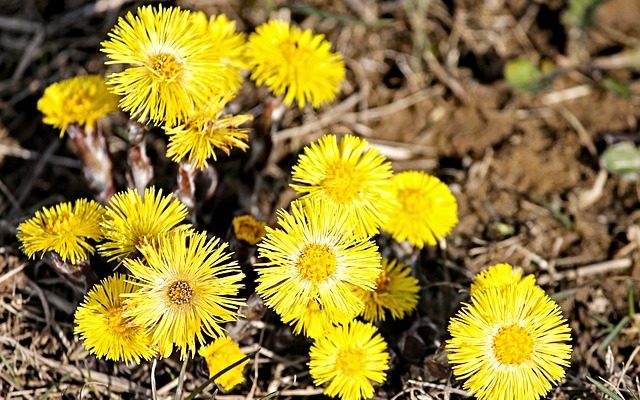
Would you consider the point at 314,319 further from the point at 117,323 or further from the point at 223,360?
the point at 117,323

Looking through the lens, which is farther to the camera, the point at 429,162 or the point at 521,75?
the point at 521,75

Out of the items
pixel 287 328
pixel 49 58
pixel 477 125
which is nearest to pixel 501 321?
pixel 287 328

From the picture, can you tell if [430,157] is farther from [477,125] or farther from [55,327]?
[55,327]

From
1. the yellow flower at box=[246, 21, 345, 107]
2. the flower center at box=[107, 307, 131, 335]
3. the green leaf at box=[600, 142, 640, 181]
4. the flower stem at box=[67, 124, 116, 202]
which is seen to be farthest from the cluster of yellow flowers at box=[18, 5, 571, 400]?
the green leaf at box=[600, 142, 640, 181]

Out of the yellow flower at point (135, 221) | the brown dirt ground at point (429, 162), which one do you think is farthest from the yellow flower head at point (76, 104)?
the yellow flower at point (135, 221)

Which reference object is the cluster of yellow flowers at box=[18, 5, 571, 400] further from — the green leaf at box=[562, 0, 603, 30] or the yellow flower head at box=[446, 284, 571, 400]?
the green leaf at box=[562, 0, 603, 30]

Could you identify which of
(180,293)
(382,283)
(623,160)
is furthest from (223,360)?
(623,160)
